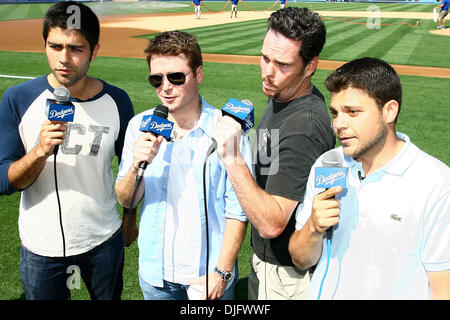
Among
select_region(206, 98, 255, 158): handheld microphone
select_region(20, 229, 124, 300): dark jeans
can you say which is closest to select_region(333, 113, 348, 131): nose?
select_region(206, 98, 255, 158): handheld microphone

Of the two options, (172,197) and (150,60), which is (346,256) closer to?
(172,197)

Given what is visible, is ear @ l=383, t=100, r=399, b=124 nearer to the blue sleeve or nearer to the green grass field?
the blue sleeve

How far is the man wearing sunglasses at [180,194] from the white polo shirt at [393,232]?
65 cm

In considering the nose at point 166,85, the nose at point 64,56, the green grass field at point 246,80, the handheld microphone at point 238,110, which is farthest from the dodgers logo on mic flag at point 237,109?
the green grass field at point 246,80

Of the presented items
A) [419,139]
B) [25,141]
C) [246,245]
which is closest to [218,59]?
[419,139]

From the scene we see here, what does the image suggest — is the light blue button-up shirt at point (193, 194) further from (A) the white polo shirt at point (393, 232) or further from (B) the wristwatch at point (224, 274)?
(A) the white polo shirt at point (393, 232)

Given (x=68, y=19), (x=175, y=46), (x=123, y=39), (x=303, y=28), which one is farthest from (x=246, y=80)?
(x=123, y=39)

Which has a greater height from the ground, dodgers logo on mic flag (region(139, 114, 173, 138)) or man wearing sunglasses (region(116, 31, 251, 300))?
dodgers logo on mic flag (region(139, 114, 173, 138))

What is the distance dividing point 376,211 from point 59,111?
185cm

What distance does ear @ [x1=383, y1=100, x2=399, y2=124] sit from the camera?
Answer: 229 cm

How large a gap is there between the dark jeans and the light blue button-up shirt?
32 centimetres

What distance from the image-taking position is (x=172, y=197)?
8.97ft

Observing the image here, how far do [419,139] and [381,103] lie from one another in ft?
23.4

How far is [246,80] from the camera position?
13.6m
